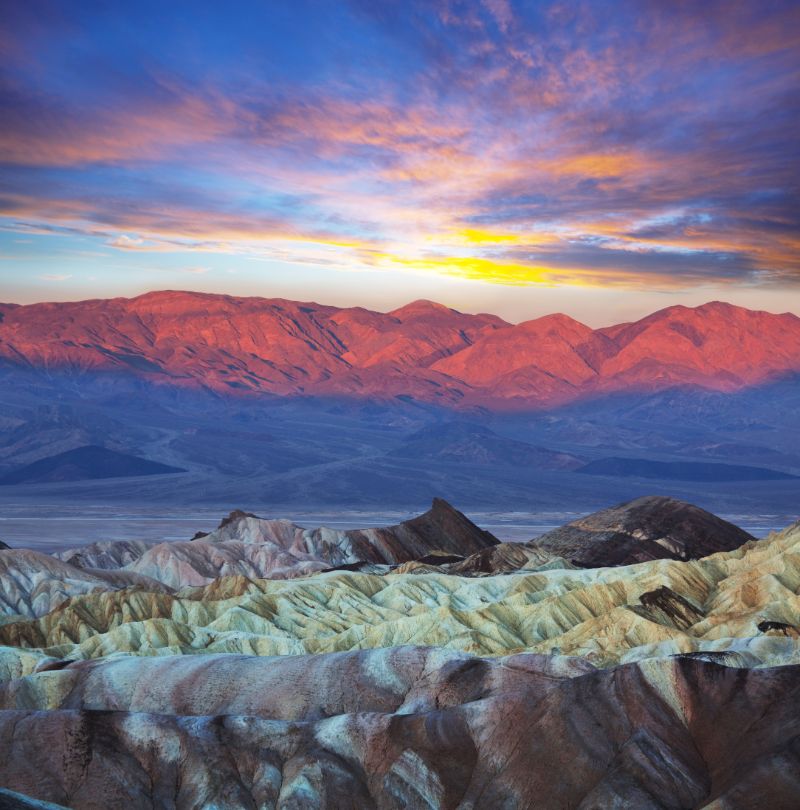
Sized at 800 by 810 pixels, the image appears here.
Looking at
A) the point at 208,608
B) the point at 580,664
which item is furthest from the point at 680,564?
the point at 580,664

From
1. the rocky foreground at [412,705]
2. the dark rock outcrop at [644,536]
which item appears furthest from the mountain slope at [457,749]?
the dark rock outcrop at [644,536]

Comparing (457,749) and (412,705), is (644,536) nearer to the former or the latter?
(412,705)

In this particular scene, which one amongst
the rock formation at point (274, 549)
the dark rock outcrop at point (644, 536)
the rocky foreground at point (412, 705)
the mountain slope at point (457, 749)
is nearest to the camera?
the mountain slope at point (457, 749)

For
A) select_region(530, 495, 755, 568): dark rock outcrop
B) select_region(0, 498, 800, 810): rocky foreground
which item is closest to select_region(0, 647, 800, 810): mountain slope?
select_region(0, 498, 800, 810): rocky foreground

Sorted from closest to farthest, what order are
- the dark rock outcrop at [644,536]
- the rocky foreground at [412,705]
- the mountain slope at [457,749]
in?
the mountain slope at [457,749] → the rocky foreground at [412,705] → the dark rock outcrop at [644,536]

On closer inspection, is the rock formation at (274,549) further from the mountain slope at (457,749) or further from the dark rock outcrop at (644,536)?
the mountain slope at (457,749)

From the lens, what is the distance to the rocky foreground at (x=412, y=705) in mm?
38000

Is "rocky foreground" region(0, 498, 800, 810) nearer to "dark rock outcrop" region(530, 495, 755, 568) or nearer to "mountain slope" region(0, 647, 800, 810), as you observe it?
"mountain slope" region(0, 647, 800, 810)

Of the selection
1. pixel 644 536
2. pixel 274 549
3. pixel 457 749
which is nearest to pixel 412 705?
pixel 457 749

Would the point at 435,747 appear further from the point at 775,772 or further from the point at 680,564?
the point at 680,564

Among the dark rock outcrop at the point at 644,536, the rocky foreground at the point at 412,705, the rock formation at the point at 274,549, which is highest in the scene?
the rocky foreground at the point at 412,705

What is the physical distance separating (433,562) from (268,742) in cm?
7445

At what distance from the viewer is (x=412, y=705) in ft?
150

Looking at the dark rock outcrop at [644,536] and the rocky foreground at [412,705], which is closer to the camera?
the rocky foreground at [412,705]
